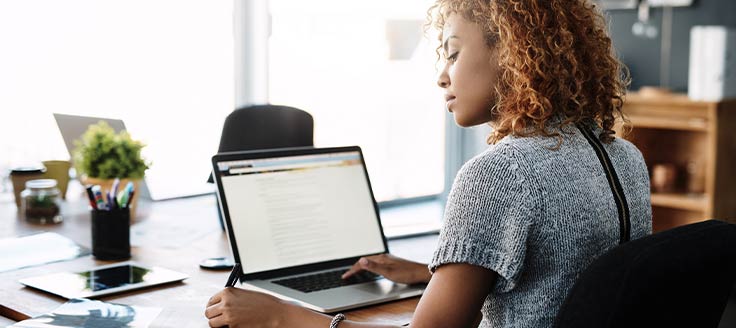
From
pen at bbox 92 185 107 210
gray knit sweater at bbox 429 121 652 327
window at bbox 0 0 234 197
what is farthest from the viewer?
window at bbox 0 0 234 197

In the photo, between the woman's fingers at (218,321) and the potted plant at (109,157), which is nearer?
the woman's fingers at (218,321)

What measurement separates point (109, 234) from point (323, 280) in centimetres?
50

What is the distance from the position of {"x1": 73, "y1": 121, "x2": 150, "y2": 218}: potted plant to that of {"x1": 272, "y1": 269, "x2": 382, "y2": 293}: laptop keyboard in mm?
618

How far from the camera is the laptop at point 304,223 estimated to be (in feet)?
5.82

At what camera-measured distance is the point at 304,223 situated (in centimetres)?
188

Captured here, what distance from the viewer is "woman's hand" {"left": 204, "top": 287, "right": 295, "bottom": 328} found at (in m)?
1.42

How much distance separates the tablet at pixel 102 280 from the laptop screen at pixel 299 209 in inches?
6.7

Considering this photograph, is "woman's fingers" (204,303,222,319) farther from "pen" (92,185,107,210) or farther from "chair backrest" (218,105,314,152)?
"chair backrest" (218,105,314,152)

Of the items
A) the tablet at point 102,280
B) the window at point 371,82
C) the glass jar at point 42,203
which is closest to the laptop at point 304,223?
the tablet at point 102,280

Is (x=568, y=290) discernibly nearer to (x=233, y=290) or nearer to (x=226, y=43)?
(x=233, y=290)

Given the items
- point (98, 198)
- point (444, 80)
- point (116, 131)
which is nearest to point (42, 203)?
point (116, 131)

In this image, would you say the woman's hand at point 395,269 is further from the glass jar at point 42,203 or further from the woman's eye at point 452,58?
the glass jar at point 42,203

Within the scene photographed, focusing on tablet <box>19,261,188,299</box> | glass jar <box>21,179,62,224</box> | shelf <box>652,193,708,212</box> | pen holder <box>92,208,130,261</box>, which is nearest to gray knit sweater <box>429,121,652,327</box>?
tablet <box>19,261,188,299</box>

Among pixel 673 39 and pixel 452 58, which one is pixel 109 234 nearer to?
pixel 452 58
